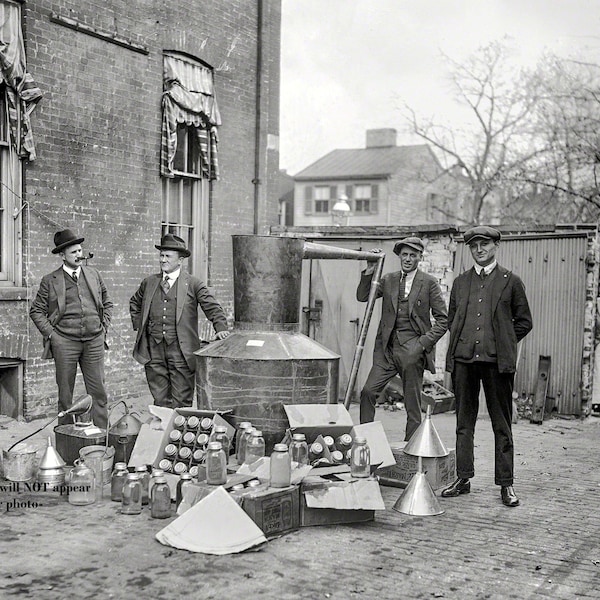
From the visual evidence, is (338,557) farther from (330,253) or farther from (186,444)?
(330,253)

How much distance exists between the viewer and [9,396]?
9430 millimetres

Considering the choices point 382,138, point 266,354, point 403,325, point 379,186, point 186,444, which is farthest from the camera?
point 382,138

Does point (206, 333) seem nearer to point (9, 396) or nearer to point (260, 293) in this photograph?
point (9, 396)

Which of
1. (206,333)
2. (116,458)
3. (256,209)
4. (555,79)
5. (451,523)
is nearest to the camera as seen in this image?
(451,523)

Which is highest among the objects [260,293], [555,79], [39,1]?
[555,79]

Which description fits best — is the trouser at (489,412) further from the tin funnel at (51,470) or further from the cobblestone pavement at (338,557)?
the tin funnel at (51,470)

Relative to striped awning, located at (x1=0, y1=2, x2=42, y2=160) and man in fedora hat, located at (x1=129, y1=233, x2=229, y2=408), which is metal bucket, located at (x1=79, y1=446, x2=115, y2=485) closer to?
man in fedora hat, located at (x1=129, y1=233, x2=229, y2=408)

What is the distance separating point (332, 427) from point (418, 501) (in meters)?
0.98

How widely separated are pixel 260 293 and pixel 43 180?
358 cm

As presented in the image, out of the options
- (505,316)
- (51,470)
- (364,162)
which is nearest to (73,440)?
(51,470)

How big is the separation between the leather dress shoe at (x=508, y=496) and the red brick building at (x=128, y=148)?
5.57m

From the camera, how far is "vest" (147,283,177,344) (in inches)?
313

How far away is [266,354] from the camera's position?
7227mm

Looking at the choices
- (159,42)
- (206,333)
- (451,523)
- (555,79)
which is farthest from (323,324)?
(555,79)
